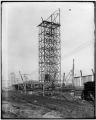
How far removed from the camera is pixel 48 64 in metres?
9.83

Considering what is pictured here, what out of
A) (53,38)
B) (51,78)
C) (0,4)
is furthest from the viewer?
(53,38)

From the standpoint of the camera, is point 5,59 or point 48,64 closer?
point 5,59

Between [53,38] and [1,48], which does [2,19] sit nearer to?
[1,48]

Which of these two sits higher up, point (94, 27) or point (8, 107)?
point (94, 27)

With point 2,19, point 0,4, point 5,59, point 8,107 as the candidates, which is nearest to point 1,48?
point 5,59

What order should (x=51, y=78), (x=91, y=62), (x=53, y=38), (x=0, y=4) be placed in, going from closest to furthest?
(x=0, y=4) < (x=91, y=62) < (x=51, y=78) < (x=53, y=38)

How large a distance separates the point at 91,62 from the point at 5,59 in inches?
47.9

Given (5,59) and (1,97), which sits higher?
(5,59)

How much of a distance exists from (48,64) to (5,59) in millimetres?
6947

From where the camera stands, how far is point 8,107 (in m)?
3.07

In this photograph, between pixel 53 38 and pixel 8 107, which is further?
pixel 53 38

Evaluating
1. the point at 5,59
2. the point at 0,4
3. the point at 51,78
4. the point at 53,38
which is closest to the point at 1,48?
the point at 5,59

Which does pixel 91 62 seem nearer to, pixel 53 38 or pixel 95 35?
pixel 95 35

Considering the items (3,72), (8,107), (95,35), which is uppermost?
(95,35)
